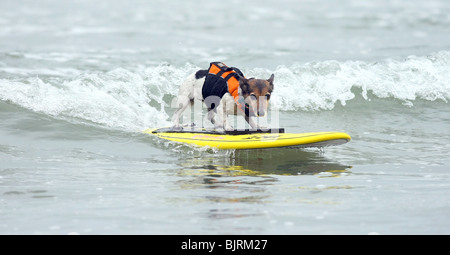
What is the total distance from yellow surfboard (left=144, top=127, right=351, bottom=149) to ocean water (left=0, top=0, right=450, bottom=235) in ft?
0.55

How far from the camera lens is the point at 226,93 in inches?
352

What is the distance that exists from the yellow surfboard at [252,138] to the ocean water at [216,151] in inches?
6.6

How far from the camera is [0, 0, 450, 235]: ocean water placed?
5.75 metres

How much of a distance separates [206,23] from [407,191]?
912 inches

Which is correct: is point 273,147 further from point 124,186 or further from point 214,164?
point 124,186

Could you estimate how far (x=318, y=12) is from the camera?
3391cm

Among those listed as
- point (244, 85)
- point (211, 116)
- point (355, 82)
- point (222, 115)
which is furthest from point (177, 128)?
point (355, 82)

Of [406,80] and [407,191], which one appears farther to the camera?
[406,80]

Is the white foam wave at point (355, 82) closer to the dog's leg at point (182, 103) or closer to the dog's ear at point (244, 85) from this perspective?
the dog's leg at point (182, 103)

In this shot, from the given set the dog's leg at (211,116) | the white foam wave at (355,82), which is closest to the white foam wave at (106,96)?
the dog's leg at (211,116)

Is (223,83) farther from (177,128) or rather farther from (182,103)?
(177,128)

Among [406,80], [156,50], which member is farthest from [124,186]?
[156,50]

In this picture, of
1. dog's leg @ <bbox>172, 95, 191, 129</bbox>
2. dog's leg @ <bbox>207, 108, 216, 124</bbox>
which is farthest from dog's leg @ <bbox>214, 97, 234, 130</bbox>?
dog's leg @ <bbox>172, 95, 191, 129</bbox>

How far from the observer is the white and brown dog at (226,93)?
851 cm
